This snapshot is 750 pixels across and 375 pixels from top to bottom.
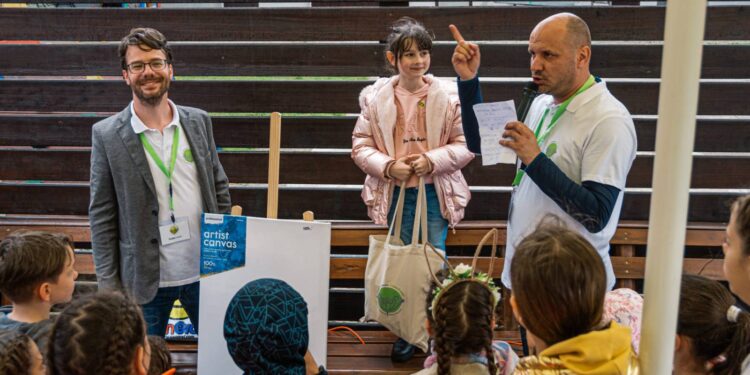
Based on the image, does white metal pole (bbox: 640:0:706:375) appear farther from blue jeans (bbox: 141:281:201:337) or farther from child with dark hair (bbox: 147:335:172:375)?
blue jeans (bbox: 141:281:201:337)

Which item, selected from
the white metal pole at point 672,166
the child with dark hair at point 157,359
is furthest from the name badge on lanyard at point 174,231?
the white metal pole at point 672,166

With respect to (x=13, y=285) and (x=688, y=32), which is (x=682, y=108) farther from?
(x=13, y=285)

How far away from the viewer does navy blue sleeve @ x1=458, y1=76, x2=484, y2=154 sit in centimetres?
288

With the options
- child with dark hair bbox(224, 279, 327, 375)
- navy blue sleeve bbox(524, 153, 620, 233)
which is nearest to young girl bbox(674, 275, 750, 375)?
navy blue sleeve bbox(524, 153, 620, 233)

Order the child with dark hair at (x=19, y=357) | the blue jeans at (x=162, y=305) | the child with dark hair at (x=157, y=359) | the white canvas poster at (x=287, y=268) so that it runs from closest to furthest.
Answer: the child with dark hair at (x=19, y=357) < the child with dark hair at (x=157, y=359) < the blue jeans at (x=162, y=305) < the white canvas poster at (x=287, y=268)

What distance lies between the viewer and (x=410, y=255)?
3244mm

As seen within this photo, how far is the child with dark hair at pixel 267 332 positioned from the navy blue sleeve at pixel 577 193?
930 mm

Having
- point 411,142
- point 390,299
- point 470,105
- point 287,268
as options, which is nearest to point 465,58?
point 470,105

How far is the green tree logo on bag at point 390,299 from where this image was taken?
10.7 feet

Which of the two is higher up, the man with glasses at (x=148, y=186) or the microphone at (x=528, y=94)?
the microphone at (x=528, y=94)

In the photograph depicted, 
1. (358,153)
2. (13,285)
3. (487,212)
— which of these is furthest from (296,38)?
(13,285)

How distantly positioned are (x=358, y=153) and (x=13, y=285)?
171cm

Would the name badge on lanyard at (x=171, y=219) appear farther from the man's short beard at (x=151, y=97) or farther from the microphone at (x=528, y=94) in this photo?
the microphone at (x=528, y=94)

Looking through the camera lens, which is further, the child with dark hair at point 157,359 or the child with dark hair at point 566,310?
the child with dark hair at point 157,359
